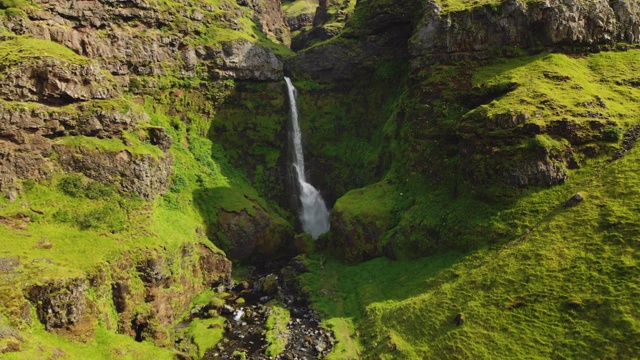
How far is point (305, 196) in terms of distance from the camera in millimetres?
65250

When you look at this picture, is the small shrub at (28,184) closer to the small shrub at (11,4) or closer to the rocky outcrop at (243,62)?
the small shrub at (11,4)

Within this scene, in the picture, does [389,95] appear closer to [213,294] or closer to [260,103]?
[260,103]

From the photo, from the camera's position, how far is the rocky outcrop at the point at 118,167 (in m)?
38.7

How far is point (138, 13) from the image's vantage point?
190 ft

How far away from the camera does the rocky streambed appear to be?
33.1 meters

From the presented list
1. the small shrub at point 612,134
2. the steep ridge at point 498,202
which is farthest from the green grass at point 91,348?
the small shrub at point 612,134

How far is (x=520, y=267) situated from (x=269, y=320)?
22.8 m

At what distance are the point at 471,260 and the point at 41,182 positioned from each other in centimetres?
4011

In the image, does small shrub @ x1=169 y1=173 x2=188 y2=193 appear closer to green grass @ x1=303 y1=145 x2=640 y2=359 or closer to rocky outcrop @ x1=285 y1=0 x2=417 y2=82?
green grass @ x1=303 y1=145 x2=640 y2=359

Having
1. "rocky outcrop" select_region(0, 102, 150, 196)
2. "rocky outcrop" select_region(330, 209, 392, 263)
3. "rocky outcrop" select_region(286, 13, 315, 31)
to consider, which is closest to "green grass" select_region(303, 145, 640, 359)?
"rocky outcrop" select_region(330, 209, 392, 263)

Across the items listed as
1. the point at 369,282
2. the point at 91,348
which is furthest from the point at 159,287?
the point at 369,282

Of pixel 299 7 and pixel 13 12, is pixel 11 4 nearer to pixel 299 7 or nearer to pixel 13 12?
pixel 13 12

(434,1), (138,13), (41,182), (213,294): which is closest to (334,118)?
(434,1)

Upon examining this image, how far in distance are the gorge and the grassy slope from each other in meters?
0.18
